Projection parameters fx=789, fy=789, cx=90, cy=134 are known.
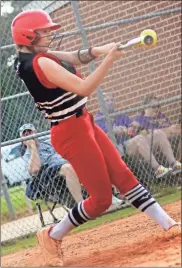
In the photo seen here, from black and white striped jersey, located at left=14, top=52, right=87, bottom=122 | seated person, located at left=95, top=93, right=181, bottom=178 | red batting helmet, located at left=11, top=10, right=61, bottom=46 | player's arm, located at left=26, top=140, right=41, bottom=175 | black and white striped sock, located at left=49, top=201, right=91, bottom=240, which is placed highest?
red batting helmet, located at left=11, top=10, right=61, bottom=46

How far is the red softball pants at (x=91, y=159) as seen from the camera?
6.04 meters

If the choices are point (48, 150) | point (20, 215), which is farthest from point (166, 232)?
point (20, 215)

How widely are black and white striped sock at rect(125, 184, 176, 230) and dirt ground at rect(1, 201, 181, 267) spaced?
0.32 feet

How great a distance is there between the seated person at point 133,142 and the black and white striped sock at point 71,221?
367 cm

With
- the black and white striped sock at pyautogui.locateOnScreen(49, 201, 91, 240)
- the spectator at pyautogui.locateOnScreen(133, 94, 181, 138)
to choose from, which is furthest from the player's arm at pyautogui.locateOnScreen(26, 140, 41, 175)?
the black and white striped sock at pyautogui.locateOnScreen(49, 201, 91, 240)

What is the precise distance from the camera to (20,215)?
12.1 m

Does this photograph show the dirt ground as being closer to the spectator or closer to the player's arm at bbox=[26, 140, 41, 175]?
the player's arm at bbox=[26, 140, 41, 175]

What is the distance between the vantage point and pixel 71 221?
6.37 meters

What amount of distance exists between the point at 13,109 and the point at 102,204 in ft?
16.7

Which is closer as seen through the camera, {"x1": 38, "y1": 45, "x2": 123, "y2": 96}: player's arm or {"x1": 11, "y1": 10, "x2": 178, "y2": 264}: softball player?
{"x1": 38, "y1": 45, "x2": 123, "y2": 96}: player's arm

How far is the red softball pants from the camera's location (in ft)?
19.8

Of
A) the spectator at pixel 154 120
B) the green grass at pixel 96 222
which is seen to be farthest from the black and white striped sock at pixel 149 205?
the spectator at pixel 154 120

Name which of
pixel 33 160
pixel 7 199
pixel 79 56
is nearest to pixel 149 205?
pixel 79 56

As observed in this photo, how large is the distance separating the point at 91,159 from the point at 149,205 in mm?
589
